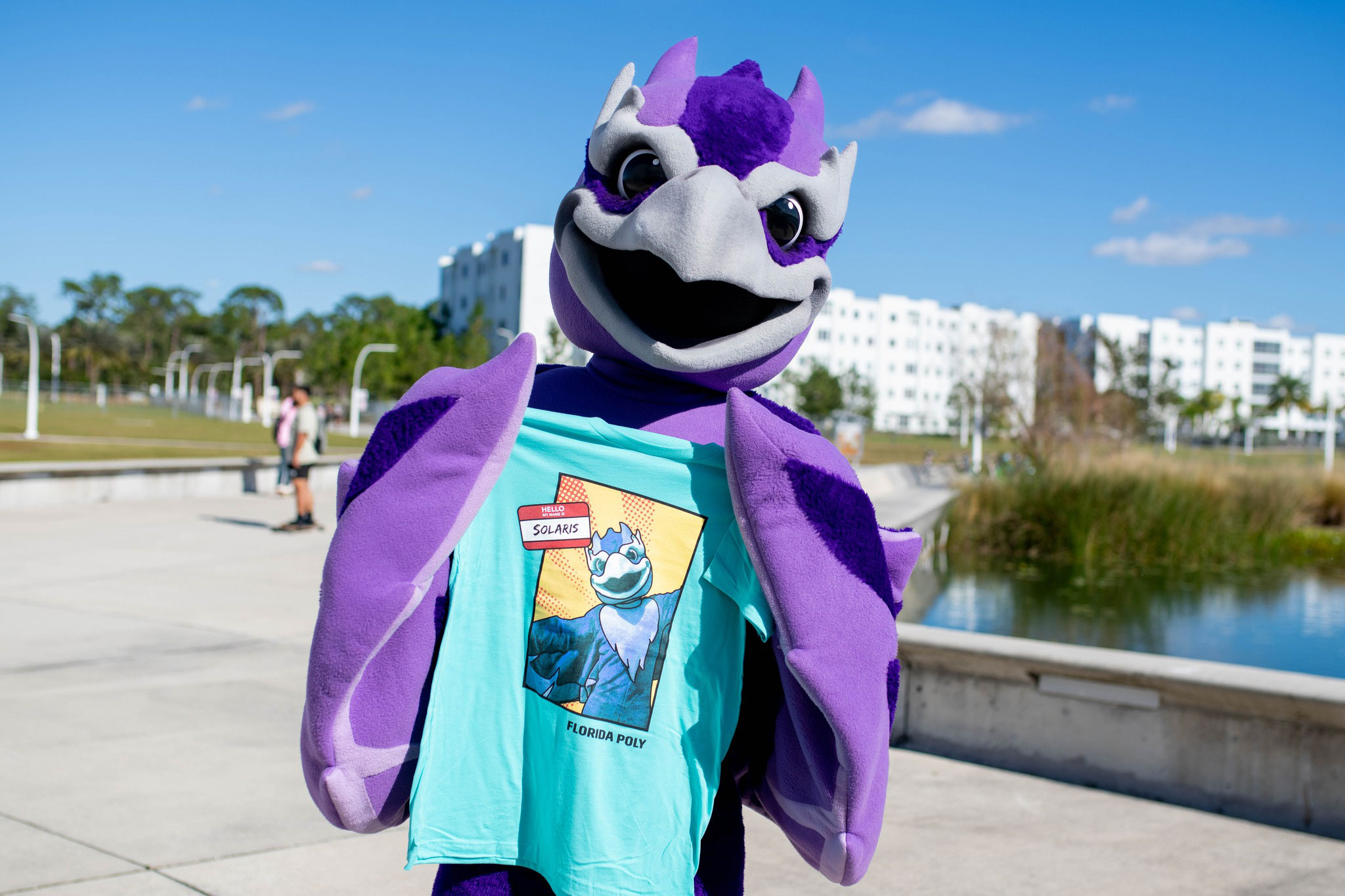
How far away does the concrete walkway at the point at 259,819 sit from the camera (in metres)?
3.35

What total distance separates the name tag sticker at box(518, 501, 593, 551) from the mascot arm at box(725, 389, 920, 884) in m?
0.24

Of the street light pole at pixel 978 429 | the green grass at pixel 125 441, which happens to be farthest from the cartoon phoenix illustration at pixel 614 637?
the street light pole at pixel 978 429

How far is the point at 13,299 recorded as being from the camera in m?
105

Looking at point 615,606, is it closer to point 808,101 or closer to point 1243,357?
point 808,101

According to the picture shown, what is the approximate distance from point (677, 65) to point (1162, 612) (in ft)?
28.6

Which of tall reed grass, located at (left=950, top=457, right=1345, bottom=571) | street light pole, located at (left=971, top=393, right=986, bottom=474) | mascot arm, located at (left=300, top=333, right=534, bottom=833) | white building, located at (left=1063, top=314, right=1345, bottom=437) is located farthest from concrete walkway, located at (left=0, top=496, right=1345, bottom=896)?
white building, located at (left=1063, top=314, right=1345, bottom=437)

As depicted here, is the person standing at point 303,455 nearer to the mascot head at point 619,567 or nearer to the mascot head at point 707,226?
the mascot head at point 707,226

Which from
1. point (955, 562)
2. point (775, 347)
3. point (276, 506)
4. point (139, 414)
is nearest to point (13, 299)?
point (139, 414)

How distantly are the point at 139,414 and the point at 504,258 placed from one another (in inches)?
1020

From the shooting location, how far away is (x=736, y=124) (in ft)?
5.79

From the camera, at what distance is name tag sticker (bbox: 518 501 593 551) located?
1.66m

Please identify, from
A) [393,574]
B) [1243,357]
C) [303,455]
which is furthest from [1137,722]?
[1243,357]

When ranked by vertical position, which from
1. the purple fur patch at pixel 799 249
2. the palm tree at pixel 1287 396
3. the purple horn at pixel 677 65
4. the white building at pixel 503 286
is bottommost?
the purple fur patch at pixel 799 249

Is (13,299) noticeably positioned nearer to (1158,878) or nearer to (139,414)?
(139,414)
